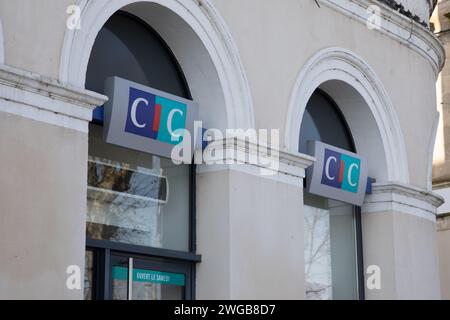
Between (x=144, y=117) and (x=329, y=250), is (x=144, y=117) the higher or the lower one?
the higher one

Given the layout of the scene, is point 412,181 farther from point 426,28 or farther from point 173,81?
point 173,81

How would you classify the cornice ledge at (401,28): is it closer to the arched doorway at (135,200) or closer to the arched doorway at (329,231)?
the arched doorway at (329,231)

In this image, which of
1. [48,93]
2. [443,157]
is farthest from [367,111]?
[443,157]

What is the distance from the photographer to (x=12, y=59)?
31.0 ft

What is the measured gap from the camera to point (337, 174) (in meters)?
13.8

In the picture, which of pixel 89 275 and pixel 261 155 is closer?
pixel 89 275

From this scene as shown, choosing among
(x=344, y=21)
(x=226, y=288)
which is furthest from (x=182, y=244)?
(x=344, y=21)

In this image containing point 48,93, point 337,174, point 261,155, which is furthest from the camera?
point 337,174

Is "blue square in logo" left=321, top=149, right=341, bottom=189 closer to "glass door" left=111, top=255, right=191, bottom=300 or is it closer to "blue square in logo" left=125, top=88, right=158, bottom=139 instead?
"glass door" left=111, top=255, right=191, bottom=300

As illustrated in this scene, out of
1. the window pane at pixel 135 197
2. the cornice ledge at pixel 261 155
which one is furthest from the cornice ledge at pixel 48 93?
the cornice ledge at pixel 261 155

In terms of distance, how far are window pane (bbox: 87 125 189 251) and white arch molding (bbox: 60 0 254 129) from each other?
2.70 ft

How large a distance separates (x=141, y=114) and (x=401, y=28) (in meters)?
5.76

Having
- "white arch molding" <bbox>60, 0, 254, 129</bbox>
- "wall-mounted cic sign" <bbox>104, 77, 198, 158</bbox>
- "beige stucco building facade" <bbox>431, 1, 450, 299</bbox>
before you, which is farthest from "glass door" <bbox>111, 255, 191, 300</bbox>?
"beige stucco building facade" <bbox>431, 1, 450, 299</bbox>

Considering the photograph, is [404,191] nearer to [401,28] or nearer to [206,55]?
[401,28]
